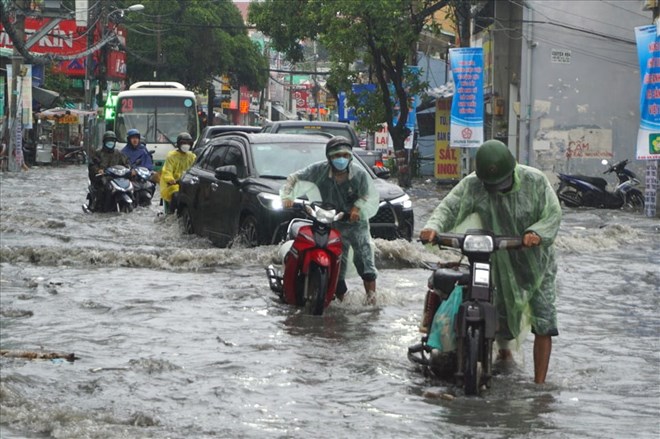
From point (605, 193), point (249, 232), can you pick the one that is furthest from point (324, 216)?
point (605, 193)

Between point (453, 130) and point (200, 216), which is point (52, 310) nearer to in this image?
point (200, 216)

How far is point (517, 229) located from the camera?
7.57 metres

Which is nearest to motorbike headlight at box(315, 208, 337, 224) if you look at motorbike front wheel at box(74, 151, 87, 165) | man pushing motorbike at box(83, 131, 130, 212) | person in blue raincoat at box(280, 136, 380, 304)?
person in blue raincoat at box(280, 136, 380, 304)

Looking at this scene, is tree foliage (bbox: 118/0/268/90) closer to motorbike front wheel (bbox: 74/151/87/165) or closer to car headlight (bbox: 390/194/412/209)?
motorbike front wheel (bbox: 74/151/87/165)

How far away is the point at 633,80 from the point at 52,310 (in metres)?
26.7

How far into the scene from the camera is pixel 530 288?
7602 mm

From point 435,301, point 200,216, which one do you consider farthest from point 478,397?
point 200,216

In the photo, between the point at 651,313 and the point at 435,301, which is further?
the point at 651,313

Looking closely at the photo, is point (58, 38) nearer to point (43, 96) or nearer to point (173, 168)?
point (43, 96)

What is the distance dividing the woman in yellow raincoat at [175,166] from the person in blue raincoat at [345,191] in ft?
26.0

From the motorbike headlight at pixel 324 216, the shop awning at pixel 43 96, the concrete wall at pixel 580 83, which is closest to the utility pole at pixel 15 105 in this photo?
the shop awning at pixel 43 96

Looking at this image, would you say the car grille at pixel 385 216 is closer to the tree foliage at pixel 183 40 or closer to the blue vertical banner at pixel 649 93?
the blue vertical banner at pixel 649 93

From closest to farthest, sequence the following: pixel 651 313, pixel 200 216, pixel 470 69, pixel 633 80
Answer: pixel 651 313
pixel 200 216
pixel 470 69
pixel 633 80

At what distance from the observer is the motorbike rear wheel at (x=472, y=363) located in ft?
23.5
